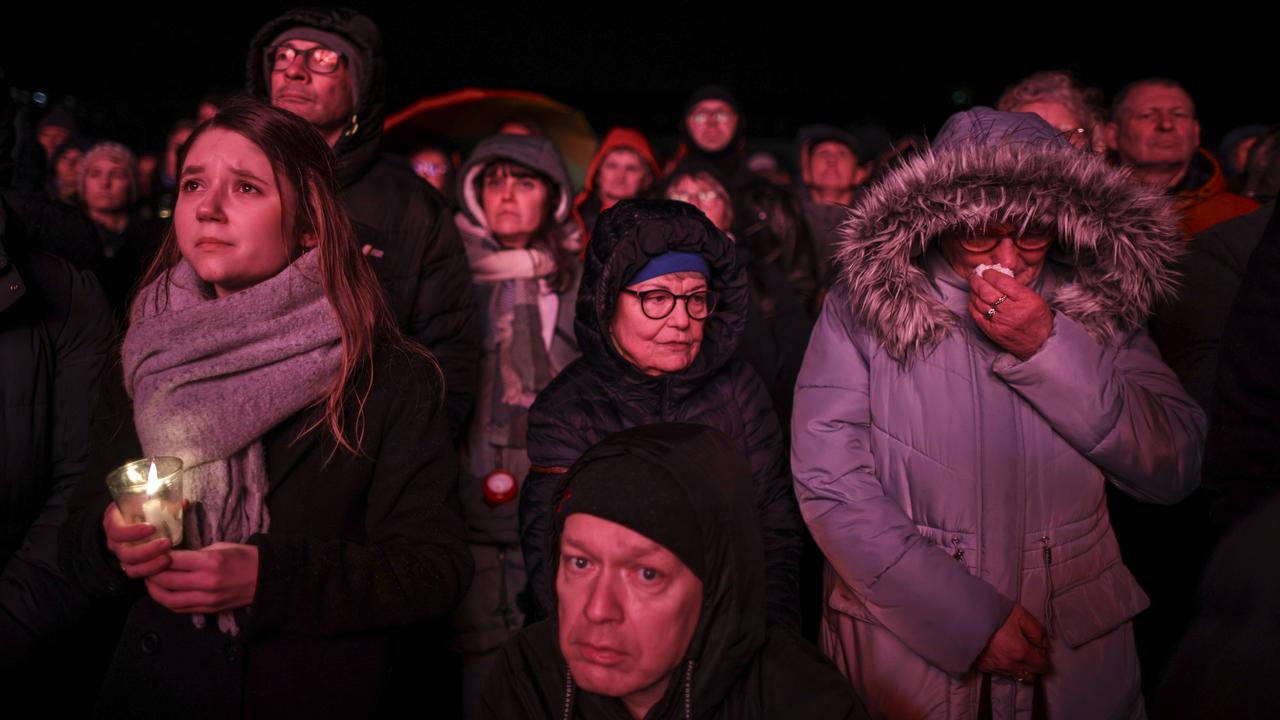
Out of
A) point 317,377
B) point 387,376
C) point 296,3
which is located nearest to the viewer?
point 317,377

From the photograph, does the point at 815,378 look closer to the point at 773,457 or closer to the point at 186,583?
the point at 773,457

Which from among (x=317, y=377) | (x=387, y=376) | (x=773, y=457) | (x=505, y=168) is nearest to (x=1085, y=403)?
(x=773, y=457)

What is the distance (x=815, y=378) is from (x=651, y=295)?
534 millimetres

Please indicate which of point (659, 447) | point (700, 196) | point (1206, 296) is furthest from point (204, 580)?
point (700, 196)

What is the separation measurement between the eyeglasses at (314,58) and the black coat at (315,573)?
4.75 ft

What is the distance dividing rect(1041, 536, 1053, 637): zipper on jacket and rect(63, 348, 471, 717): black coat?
1.24 meters

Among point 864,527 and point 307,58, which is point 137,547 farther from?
point 307,58

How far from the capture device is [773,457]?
90.0 inches

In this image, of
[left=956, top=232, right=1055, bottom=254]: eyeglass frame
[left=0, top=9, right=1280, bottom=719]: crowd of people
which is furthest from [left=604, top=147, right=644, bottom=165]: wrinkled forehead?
[left=956, top=232, right=1055, bottom=254]: eyeglass frame

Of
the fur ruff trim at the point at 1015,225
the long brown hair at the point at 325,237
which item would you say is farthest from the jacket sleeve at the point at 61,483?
the fur ruff trim at the point at 1015,225

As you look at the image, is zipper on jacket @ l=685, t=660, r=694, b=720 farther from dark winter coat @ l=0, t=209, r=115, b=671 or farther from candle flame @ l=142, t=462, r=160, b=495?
dark winter coat @ l=0, t=209, r=115, b=671

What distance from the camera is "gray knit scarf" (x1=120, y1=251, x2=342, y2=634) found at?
155cm

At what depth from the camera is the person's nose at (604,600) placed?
1346 millimetres

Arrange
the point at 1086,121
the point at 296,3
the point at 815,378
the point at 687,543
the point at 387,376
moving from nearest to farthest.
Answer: the point at 687,543 → the point at 387,376 → the point at 815,378 → the point at 1086,121 → the point at 296,3
